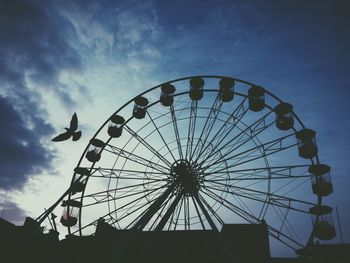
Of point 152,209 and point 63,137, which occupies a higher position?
point 63,137

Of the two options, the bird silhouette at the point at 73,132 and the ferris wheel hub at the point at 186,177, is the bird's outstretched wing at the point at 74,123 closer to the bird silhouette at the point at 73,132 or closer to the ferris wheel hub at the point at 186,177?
the bird silhouette at the point at 73,132

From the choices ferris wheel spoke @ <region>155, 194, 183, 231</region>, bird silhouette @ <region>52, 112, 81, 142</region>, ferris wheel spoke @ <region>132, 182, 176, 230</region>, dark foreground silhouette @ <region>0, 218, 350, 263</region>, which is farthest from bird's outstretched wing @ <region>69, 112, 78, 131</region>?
ferris wheel spoke @ <region>155, 194, 183, 231</region>

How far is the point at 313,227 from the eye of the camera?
13.2m

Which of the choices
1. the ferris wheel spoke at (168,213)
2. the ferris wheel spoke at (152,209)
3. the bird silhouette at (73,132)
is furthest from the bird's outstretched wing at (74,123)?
the ferris wheel spoke at (168,213)

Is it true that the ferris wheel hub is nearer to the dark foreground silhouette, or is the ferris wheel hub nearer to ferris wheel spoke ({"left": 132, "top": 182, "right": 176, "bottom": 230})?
ferris wheel spoke ({"left": 132, "top": 182, "right": 176, "bottom": 230})

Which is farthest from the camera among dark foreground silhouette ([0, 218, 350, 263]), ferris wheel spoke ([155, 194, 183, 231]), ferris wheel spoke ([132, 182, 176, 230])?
dark foreground silhouette ([0, 218, 350, 263])

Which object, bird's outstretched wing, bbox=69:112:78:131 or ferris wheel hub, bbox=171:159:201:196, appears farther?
bird's outstretched wing, bbox=69:112:78:131

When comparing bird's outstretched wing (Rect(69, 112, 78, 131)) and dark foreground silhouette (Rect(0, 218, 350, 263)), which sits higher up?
bird's outstretched wing (Rect(69, 112, 78, 131))

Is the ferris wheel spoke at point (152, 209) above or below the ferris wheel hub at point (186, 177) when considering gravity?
below

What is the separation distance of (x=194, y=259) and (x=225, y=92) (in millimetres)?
10050

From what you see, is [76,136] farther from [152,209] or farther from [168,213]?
[168,213]

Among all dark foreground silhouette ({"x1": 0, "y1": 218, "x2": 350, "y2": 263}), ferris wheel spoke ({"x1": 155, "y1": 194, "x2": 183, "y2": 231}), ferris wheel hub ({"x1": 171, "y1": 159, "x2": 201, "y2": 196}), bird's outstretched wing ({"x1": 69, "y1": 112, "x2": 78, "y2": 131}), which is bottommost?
dark foreground silhouette ({"x1": 0, "y1": 218, "x2": 350, "y2": 263})

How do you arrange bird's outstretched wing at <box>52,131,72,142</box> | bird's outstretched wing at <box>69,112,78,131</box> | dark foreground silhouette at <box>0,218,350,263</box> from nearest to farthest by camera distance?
dark foreground silhouette at <box>0,218,350,263</box>, bird's outstretched wing at <box>52,131,72,142</box>, bird's outstretched wing at <box>69,112,78,131</box>

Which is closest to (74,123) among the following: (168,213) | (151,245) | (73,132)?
(73,132)
